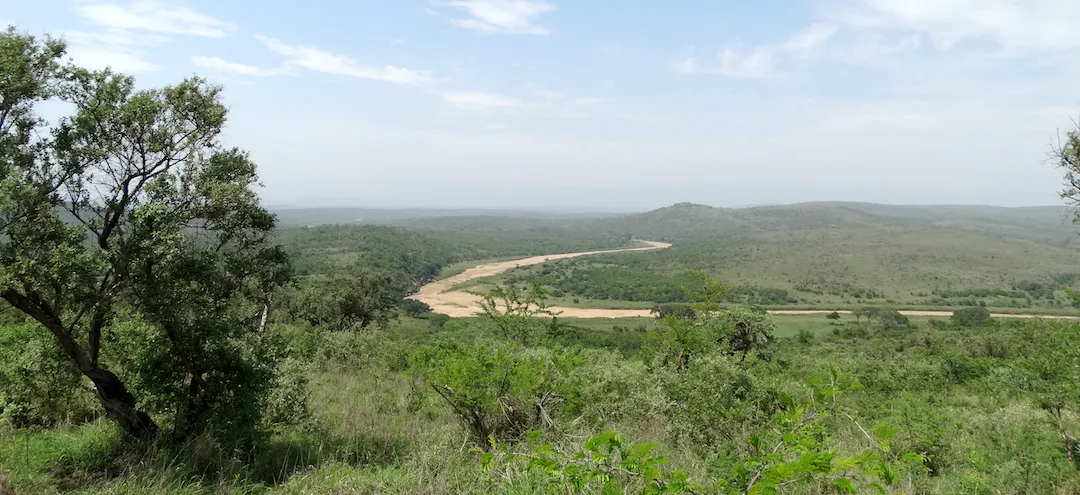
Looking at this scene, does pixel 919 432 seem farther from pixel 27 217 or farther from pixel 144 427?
pixel 27 217

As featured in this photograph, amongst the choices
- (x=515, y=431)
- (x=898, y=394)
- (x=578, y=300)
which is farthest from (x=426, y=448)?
(x=578, y=300)

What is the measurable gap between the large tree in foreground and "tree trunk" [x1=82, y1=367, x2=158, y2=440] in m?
0.02

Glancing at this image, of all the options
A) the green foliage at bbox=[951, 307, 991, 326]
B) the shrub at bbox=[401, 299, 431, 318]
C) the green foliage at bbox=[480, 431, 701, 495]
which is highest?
the green foliage at bbox=[480, 431, 701, 495]

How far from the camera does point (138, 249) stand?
6.24 m

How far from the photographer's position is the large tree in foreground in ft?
18.9

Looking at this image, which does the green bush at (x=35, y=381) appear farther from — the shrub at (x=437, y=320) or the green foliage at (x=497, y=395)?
the shrub at (x=437, y=320)

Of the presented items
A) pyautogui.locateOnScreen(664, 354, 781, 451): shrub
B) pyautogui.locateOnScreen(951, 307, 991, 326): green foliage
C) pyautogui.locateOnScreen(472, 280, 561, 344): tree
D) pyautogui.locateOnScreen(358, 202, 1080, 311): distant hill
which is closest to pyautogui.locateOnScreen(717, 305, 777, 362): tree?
pyautogui.locateOnScreen(664, 354, 781, 451): shrub

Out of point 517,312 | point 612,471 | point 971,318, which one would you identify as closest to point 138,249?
point 612,471

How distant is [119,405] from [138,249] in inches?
91.9

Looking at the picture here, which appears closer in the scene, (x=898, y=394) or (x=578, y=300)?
(x=898, y=394)

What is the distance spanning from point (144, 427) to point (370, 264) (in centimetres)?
8669

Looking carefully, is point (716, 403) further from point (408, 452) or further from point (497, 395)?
point (408, 452)

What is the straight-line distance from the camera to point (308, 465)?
240 inches

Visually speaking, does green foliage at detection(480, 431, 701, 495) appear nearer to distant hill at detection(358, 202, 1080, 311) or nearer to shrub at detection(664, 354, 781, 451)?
shrub at detection(664, 354, 781, 451)
